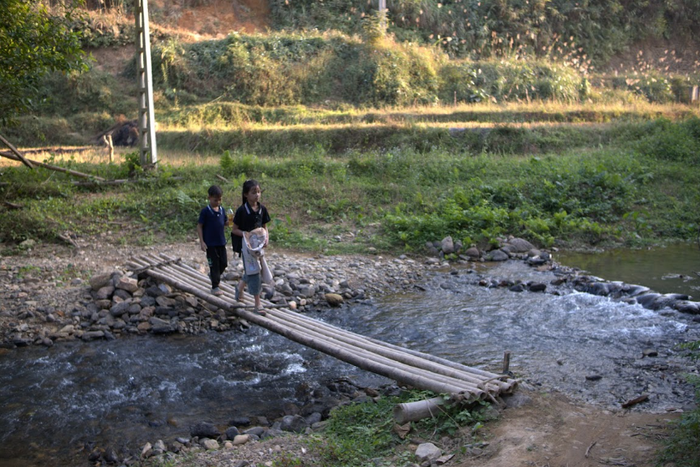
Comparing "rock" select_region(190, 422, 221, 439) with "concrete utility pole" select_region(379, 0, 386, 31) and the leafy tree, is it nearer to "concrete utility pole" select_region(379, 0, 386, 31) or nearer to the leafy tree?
the leafy tree

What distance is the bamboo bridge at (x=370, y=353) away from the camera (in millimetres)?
4559

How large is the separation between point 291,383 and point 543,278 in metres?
4.42

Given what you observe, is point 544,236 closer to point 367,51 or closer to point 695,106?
point 695,106

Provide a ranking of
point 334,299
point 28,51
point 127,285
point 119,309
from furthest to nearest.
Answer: point 28,51, point 334,299, point 127,285, point 119,309

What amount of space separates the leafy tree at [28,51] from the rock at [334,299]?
5052 mm

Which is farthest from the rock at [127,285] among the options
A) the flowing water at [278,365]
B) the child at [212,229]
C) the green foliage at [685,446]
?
the green foliage at [685,446]

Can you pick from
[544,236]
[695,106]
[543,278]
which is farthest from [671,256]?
[695,106]

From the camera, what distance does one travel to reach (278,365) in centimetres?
623

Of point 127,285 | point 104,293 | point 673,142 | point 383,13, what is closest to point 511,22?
point 383,13

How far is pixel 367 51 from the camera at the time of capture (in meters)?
21.4

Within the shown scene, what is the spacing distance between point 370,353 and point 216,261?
240cm

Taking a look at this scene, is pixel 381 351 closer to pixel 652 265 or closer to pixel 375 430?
pixel 375 430

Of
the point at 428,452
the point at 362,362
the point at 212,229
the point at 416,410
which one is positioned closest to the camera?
the point at 428,452

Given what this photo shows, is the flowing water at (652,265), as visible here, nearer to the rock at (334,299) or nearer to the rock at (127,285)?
the rock at (334,299)
